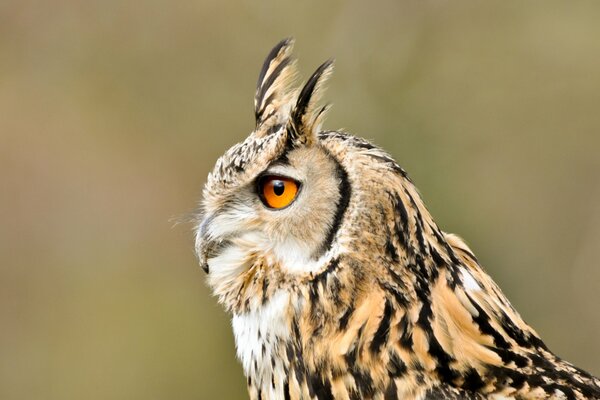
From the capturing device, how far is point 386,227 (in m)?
2.18

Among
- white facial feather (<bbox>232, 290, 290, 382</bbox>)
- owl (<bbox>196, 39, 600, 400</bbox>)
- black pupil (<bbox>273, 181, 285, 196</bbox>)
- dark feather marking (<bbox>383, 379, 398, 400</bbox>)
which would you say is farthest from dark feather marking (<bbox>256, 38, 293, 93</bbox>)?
dark feather marking (<bbox>383, 379, 398, 400</bbox>)

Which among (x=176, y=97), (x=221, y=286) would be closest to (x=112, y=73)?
(x=176, y=97)

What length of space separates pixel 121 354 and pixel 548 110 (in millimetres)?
2988

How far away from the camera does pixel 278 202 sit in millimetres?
2277

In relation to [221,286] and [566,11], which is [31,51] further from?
[221,286]

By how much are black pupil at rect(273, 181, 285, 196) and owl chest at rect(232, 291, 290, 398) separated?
A: 0.78ft

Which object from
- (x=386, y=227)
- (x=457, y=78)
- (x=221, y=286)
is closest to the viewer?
(x=386, y=227)

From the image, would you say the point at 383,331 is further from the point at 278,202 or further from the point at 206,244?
the point at 206,244

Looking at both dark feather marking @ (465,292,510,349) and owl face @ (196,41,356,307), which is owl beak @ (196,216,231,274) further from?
dark feather marking @ (465,292,510,349)

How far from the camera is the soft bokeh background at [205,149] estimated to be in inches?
210

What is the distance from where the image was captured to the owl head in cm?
219

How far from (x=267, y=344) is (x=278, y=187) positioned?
379mm

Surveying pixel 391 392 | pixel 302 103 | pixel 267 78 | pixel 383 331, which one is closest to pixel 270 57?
pixel 267 78

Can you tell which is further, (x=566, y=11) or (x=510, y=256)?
(x=566, y=11)
